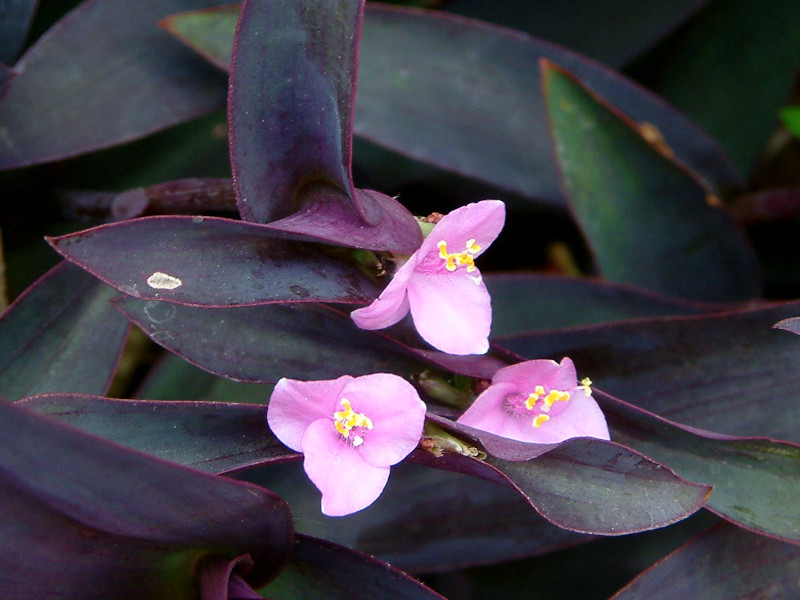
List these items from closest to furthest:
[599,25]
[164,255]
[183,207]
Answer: [164,255] → [183,207] → [599,25]

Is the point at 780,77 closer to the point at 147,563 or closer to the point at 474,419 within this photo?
the point at 474,419

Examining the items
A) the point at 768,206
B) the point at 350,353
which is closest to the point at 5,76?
the point at 350,353

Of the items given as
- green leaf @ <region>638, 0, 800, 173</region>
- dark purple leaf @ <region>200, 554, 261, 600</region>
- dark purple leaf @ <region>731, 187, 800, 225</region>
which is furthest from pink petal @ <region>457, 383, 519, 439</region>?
green leaf @ <region>638, 0, 800, 173</region>

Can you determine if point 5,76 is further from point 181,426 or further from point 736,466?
point 736,466

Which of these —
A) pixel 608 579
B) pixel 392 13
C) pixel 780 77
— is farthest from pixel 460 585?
pixel 780 77

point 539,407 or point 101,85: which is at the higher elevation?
point 101,85

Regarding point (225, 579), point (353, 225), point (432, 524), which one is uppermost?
point (353, 225)
